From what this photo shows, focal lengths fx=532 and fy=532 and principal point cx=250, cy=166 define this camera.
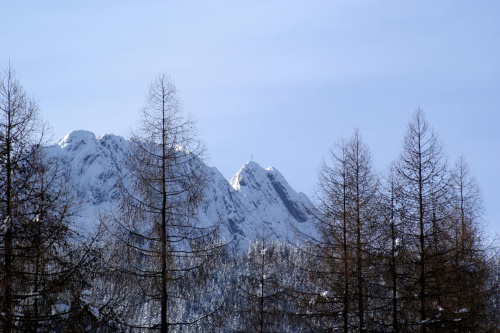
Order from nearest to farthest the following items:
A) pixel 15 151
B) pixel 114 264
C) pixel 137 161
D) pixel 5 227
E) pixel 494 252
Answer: pixel 5 227, pixel 15 151, pixel 114 264, pixel 137 161, pixel 494 252

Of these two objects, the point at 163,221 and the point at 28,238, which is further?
the point at 163,221

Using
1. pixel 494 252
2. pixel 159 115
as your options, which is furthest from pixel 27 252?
pixel 494 252

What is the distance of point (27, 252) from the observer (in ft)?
36.3

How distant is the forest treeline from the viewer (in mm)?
11258

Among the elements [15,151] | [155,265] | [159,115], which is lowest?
[155,265]

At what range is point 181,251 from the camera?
14.0 m

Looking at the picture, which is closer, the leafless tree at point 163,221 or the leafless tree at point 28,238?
the leafless tree at point 28,238

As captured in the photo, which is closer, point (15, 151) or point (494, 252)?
point (15, 151)

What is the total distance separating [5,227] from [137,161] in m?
4.71

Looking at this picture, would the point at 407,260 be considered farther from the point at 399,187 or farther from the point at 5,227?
the point at 5,227

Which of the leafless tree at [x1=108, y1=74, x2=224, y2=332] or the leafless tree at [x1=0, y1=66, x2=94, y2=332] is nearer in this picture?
the leafless tree at [x1=0, y1=66, x2=94, y2=332]

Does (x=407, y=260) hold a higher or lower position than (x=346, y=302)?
higher

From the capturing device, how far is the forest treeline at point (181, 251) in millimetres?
11258

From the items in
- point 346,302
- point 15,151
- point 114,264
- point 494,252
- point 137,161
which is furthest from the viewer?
point 494,252
